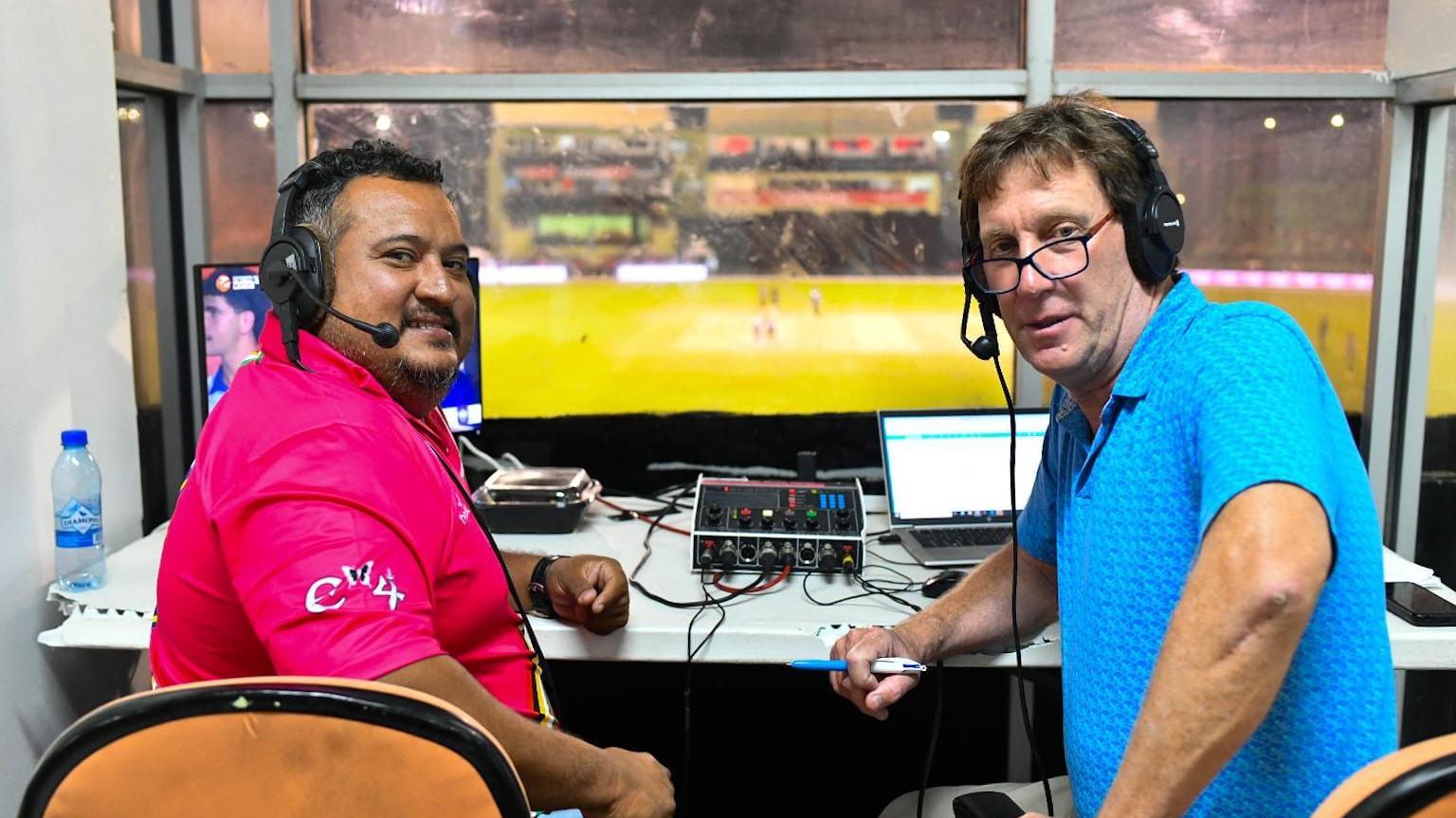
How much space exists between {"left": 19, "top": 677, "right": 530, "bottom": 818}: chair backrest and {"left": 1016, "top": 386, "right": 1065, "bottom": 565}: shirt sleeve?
→ 3.08 feet

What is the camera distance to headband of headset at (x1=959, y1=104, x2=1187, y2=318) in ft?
4.19

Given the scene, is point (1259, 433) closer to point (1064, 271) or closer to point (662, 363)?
point (1064, 271)

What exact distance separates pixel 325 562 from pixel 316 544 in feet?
0.07

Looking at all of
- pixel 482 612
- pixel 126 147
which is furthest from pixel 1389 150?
pixel 126 147

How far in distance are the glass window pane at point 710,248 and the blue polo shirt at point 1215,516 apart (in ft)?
5.02

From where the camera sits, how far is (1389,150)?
103 inches

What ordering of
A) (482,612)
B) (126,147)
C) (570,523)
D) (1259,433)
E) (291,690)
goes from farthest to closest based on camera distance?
(126,147) < (570,523) < (482,612) < (1259,433) < (291,690)

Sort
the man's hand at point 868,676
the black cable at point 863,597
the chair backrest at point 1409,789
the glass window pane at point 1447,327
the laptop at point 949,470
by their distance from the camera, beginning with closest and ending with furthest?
1. the chair backrest at point 1409,789
2. the man's hand at point 868,676
3. the black cable at point 863,597
4. the laptop at point 949,470
5. the glass window pane at point 1447,327

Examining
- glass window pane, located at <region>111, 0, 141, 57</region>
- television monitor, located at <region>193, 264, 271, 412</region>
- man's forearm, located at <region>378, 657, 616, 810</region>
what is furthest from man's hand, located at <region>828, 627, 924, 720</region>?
glass window pane, located at <region>111, 0, 141, 57</region>

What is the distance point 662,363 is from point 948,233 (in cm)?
78

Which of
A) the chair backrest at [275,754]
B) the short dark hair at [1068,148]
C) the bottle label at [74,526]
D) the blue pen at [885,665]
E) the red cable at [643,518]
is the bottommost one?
the red cable at [643,518]

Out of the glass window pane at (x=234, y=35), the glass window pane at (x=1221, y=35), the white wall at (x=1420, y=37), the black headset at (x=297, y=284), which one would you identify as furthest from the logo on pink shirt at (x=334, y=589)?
the white wall at (x=1420, y=37)

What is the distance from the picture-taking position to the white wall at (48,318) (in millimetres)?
1877

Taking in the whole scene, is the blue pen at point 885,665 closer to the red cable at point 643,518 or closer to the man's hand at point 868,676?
the man's hand at point 868,676
